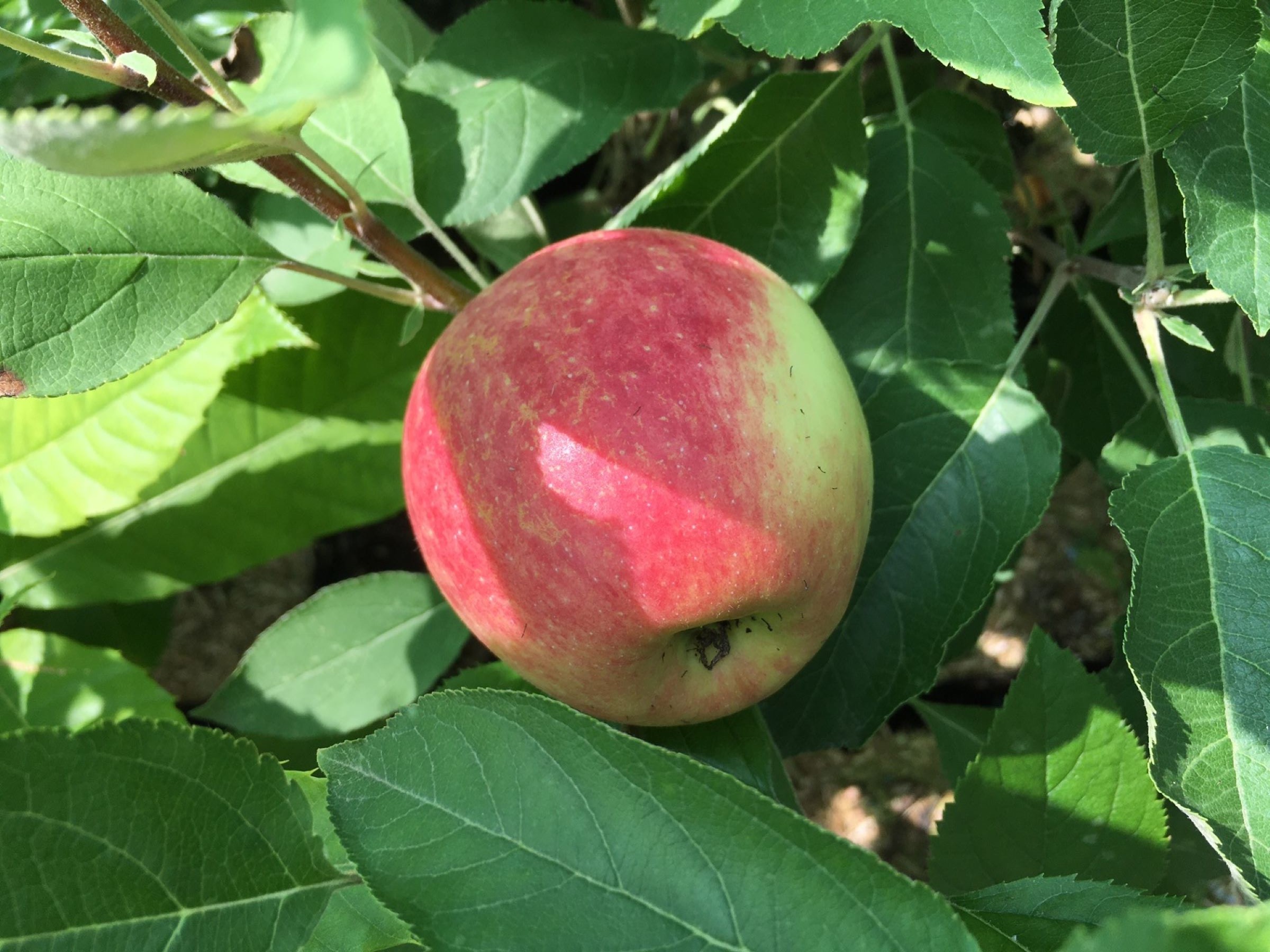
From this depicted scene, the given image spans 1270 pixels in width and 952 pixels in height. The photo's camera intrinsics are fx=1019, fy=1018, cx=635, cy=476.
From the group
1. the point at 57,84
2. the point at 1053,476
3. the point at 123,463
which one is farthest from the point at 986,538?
the point at 57,84

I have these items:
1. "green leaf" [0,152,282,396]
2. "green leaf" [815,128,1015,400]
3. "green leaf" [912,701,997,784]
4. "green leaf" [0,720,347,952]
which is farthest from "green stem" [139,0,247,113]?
"green leaf" [912,701,997,784]

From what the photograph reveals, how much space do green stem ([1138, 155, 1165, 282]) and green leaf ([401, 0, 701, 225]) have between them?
47 cm

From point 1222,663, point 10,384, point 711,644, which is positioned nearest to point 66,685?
point 10,384

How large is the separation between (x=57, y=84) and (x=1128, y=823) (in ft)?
3.96

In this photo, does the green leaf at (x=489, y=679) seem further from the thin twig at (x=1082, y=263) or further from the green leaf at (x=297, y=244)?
the thin twig at (x=1082, y=263)

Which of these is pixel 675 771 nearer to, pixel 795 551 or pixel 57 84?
pixel 795 551

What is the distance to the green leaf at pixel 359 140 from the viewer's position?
3.01ft

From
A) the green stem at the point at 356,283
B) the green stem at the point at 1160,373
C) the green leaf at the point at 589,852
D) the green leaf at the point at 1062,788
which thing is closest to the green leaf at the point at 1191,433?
the green stem at the point at 1160,373

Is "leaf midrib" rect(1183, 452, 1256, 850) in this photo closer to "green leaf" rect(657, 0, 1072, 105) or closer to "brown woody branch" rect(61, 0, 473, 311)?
"green leaf" rect(657, 0, 1072, 105)

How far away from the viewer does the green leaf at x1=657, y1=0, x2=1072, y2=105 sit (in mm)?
640

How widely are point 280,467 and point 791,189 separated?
2.14 feet

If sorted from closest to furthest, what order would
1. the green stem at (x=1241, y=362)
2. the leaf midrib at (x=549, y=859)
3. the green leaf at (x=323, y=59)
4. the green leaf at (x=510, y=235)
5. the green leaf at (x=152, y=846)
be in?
the green leaf at (x=323, y=59)
the leaf midrib at (x=549, y=859)
the green leaf at (x=152, y=846)
the green stem at (x=1241, y=362)
the green leaf at (x=510, y=235)

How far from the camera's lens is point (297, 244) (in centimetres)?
107

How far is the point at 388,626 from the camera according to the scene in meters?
1.13
